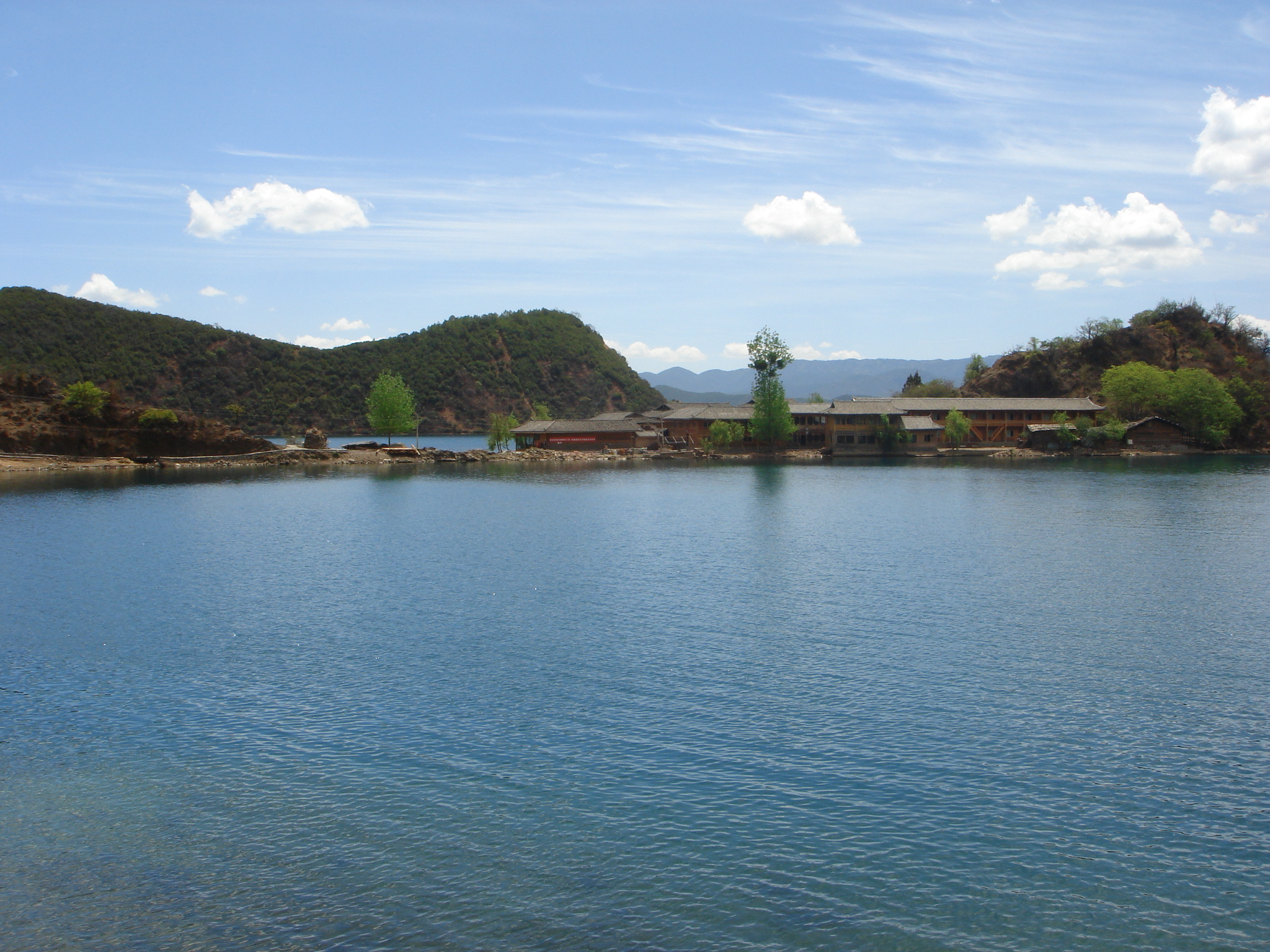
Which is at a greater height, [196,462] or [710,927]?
[196,462]

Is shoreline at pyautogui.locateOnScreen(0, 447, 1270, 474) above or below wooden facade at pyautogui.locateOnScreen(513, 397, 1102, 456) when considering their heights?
below

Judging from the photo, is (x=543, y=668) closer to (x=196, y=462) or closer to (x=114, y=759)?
(x=114, y=759)

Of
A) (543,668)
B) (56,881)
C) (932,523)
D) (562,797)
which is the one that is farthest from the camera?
(932,523)

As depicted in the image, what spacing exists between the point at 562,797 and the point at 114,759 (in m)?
9.26

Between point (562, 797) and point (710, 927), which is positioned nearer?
point (710, 927)

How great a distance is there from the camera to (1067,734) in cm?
1827

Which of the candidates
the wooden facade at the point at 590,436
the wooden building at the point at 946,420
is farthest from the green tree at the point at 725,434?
the wooden building at the point at 946,420

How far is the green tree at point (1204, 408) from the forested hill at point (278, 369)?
111m

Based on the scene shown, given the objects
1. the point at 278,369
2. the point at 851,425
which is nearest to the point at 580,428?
the point at 851,425

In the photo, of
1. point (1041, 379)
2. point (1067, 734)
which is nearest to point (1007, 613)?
point (1067, 734)

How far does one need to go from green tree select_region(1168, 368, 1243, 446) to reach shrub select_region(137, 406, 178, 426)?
372 ft

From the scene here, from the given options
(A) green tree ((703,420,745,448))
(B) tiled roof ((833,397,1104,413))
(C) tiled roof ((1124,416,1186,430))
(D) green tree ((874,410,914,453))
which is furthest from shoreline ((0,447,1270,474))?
(B) tiled roof ((833,397,1104,413))

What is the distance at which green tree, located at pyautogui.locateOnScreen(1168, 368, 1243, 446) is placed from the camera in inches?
3981

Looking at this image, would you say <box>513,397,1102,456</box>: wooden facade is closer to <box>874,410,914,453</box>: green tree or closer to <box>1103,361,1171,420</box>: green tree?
<box>874,410,914,453</box>: green tree
